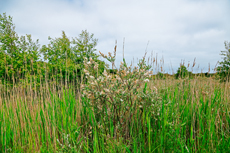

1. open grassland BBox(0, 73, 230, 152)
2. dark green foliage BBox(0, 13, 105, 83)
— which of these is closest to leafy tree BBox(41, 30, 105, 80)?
dark green foliage BBox(0, 13, 105, 83)

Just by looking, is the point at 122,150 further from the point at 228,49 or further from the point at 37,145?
the point at 228,49

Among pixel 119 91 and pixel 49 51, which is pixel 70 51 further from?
pixel 119 91

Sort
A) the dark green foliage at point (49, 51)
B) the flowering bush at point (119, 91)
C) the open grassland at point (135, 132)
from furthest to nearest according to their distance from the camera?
the dark green foliage at point (49, 51), the flowering bush at point (119, 91), the open grassland at point (135, 132)

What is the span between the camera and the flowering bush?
2.11 m

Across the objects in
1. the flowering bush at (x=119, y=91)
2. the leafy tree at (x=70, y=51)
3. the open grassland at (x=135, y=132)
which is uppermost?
the leafy tree at (x=70, y=51)

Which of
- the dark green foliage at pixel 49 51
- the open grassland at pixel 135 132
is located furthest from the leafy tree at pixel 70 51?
the open grassland at pixel 135 132

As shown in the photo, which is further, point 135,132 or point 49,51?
point 49,51

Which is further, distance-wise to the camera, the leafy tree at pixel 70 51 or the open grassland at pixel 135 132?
the leafy tree at pixel 70 51

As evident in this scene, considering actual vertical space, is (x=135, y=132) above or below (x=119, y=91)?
below

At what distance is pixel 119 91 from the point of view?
2.06 m

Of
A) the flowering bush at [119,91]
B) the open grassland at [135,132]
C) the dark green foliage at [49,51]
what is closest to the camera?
the open grassland at [135,132]

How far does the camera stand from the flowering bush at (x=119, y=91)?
82.9 inches

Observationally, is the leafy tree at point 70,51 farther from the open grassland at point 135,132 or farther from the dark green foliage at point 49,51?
the open grassland at point 135,132

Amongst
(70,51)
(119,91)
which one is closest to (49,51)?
(70,51)
